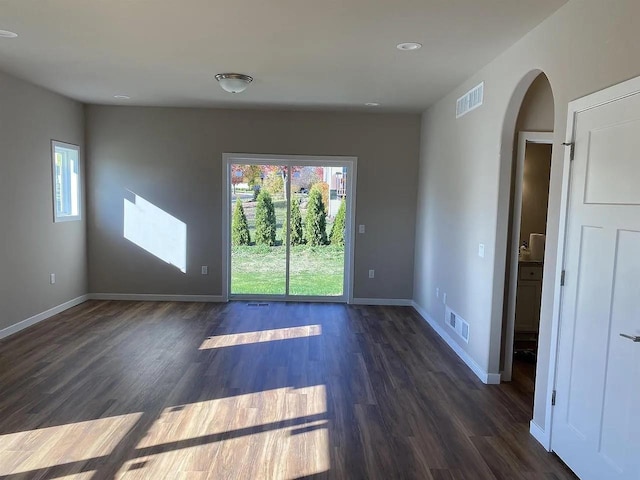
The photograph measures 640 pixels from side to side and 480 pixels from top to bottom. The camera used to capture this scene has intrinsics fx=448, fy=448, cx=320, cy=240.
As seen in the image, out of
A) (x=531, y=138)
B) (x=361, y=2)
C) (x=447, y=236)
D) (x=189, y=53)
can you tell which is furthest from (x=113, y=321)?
(x=531, y=138)

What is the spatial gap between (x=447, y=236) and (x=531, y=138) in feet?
5.19

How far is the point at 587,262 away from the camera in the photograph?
95.7 inches

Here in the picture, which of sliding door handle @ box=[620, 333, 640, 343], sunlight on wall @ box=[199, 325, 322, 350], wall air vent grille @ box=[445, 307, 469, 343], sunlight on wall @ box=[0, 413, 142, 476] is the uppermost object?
sliding door handle @ box=[620, 333, 640, 343]

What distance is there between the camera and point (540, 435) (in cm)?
285

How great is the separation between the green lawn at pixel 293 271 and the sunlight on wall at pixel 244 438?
3155 millimetres

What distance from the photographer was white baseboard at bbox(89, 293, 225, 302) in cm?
643

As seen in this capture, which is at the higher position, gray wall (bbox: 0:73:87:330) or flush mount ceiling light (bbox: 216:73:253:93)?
flush mount ceiling light (bbox: 216:73:253:93)

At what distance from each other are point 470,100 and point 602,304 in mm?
2598

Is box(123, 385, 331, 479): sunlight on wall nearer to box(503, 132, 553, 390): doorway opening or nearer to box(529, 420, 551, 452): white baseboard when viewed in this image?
box(529, 420, 551, 452): white baseboard

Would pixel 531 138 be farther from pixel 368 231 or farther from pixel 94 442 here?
pixel 94 442

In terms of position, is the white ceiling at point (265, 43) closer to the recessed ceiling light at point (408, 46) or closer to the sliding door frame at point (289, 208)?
the recessed ceiling light at point (408, 46)

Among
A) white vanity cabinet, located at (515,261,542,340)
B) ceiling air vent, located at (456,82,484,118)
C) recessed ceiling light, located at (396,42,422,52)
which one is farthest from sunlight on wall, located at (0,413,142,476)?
ceiling air vent, located at (456,82,484,118)

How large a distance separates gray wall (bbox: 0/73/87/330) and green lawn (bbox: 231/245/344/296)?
7.37ft

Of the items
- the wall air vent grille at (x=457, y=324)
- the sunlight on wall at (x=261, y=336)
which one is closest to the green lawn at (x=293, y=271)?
the sunlight on wall at (x=261, y=336)
